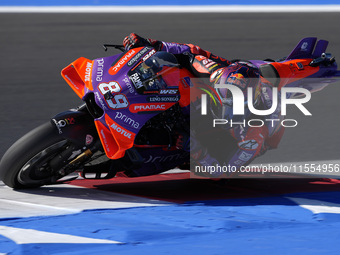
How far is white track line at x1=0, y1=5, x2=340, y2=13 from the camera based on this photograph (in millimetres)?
8820

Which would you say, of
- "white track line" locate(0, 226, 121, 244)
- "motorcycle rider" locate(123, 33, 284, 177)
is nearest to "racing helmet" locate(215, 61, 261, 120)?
"motorcycle rider" locate(123, 33, 284, 177)

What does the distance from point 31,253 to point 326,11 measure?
23.4ft

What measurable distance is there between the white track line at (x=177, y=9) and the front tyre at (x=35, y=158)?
4.62 metres

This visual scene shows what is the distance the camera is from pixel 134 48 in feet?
14.7

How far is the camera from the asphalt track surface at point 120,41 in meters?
6.42

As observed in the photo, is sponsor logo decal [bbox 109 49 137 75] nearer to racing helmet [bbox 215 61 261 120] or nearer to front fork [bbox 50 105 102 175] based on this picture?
front fork [bbox 50 105 102 175]

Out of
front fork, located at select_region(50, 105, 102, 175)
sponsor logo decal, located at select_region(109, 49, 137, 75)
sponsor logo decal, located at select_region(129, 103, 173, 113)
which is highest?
sponsor logo decal, located at select_region(109, 49, 137, 75)

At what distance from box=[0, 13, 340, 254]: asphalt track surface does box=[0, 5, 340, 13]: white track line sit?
172mm

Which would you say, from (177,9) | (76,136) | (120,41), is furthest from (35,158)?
(177,9)

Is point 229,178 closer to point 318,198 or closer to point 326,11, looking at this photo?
point 318,198

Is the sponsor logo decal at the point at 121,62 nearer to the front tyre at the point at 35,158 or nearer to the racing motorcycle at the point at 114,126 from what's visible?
the racing motorcycle at the point at 114,126

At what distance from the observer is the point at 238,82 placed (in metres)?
4.32

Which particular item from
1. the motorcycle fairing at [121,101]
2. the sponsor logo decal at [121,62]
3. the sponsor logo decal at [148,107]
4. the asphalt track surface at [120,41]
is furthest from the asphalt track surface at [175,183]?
the sponsor logo decal at [121,62]

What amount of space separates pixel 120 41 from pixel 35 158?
14.3 ft
